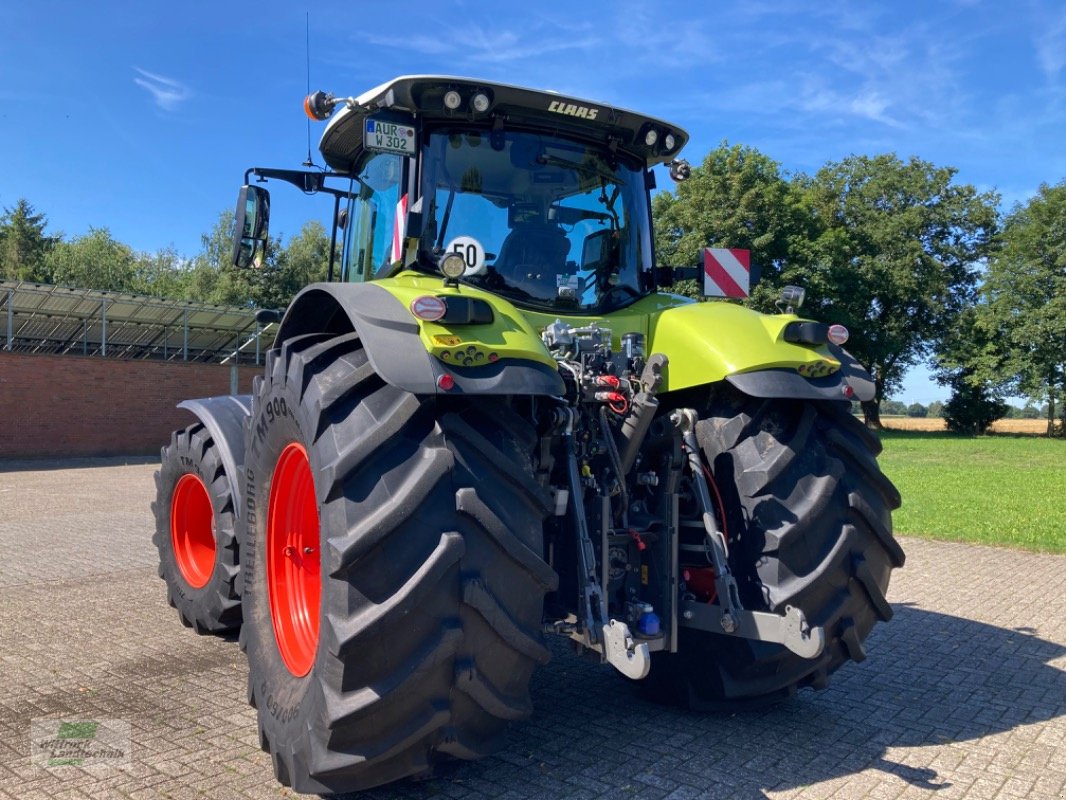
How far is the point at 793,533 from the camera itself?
11.5 ft

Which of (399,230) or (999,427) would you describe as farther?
(999,427)

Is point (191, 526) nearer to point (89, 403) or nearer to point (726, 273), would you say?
point (726, 273)

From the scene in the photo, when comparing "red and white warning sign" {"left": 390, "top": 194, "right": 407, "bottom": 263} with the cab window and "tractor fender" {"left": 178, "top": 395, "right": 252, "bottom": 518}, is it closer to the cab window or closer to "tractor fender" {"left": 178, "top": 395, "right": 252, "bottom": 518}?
the cab window

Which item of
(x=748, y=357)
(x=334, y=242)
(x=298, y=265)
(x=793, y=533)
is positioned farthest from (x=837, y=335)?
(x=298, y=265)

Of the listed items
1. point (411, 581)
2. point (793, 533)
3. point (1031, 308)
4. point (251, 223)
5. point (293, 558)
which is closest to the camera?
point (411, 581)

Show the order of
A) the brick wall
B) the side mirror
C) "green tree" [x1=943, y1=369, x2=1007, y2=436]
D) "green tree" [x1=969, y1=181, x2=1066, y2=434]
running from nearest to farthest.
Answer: the side mirror < the brick wall < "green tree" [x1=969, y1=181, x2=1066, y2=434] < "green tree" [x1=943, y1=369, x2=1007, y2=436]

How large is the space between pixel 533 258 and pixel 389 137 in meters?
0.83

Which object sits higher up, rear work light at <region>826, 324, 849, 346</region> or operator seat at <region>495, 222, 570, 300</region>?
operator seat at <region>495, 222, 570, 300</region>

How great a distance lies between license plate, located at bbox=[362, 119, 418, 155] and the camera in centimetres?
385

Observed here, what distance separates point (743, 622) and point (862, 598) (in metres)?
0.60

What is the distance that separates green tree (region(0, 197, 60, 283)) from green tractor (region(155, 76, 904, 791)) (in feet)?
157

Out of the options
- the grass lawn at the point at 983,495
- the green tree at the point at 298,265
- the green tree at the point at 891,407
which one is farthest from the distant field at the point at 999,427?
the green tree at the point at 298,265

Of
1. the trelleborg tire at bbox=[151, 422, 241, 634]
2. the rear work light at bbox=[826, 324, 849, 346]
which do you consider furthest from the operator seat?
the trelleborg tire at bbox=[151, 422, 241, 634]

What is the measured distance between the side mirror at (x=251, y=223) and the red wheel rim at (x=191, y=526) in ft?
6.16
